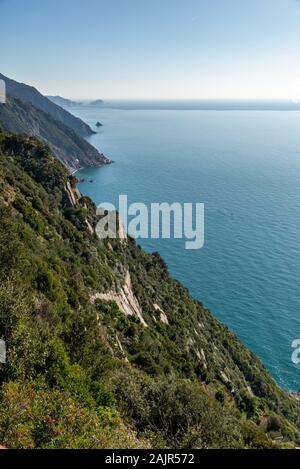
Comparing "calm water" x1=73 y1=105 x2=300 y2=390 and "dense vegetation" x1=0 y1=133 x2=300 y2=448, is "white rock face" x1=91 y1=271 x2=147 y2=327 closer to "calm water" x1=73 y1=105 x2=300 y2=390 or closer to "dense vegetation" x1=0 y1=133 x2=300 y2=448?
"dense vegetation" x1=0 y1=133 x2=300 y2=448

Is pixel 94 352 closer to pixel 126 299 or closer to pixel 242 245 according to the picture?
pixel 126 299

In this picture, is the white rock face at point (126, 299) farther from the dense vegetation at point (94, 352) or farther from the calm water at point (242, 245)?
the calm water at point (242, 245)

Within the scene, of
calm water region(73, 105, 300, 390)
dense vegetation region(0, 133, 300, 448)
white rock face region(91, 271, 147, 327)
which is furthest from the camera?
calm water region(73, 105, 300, 390)

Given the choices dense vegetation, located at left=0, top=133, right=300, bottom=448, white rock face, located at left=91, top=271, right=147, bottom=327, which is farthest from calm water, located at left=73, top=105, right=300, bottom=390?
white rock face, located at left=91, top=271, right=147, bottom=327

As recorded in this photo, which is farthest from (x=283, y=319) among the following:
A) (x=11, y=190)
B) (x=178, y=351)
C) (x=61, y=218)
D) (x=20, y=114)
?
(x=20, y=114)

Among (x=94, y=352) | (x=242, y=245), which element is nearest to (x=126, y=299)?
(x=94, y=352)

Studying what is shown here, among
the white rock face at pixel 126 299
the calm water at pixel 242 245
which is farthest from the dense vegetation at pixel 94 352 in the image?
the calm water at pixel 242 245

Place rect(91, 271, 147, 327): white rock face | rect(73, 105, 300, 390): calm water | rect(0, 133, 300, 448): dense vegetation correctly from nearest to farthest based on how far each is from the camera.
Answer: rect(0, 133, 300, 448): dense vegetation < rect(91, 271, 147, 327): white rock face < rect(73, 105, 300, 390): calm water

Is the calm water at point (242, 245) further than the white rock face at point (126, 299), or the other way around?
the calm water at point (242, 245)
